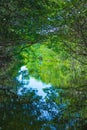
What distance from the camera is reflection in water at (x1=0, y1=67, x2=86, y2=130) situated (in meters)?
13.4

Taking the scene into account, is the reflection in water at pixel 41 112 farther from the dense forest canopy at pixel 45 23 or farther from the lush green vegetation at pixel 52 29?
the dense forest canopy at pixel 45 23

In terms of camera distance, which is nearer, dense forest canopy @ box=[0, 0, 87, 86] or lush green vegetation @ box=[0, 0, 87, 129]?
lush green vegetation @ box=[0, 0, 87, 129]

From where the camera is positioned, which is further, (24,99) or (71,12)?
(71,12)

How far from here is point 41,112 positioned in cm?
1587

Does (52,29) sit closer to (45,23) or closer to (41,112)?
(45,23)

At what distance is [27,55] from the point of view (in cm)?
4919

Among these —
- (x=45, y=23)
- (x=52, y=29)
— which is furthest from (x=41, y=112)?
(x=52, y=29)

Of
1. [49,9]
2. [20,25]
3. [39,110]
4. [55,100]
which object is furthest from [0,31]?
[39,110]

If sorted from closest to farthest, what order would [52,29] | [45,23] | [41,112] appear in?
[41,112] → [45,23] → [52,29]

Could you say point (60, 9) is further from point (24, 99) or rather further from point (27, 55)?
point (27, 55)

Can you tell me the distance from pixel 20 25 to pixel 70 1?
10.6ft

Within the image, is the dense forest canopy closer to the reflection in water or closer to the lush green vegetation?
the lush green vegetation

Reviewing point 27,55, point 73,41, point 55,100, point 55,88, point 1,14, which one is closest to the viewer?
point 55,100

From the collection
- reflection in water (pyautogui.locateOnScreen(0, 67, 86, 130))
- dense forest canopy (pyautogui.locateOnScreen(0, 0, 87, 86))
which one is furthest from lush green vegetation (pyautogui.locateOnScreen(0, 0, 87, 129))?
reflection in water (pyautogui.locateOnScreen(0, 67, 86, 130))
